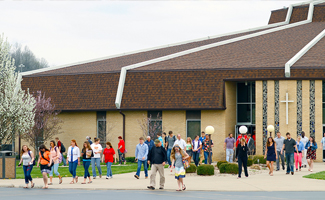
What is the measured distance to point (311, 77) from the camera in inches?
1211

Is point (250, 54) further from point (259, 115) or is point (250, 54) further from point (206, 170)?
point (206, 170)

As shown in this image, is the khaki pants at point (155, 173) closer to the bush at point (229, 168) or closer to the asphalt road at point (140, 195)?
the asphalt road at point (140, 195)

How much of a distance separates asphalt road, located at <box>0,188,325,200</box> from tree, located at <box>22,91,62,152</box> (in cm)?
1775

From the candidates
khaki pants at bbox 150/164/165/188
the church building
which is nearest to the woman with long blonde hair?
khaki pants at bbox 150/164/165/188

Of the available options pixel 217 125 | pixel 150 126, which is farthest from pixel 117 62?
pixel 217 125

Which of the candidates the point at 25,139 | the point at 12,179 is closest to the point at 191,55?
the point at 25,139

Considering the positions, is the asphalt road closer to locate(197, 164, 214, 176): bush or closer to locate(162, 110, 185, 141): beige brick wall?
locate(197, 164, 214, 176): bush

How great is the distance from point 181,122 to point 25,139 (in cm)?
1049

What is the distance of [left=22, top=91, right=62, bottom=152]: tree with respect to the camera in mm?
34094

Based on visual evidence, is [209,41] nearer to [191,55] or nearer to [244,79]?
[191,55]

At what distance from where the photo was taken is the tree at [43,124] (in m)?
34.1

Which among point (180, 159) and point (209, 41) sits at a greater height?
point (209, 41)

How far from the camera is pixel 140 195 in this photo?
49.9 feet

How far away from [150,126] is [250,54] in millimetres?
8355
